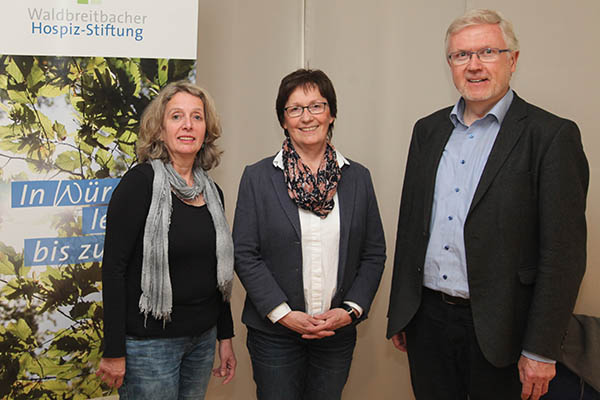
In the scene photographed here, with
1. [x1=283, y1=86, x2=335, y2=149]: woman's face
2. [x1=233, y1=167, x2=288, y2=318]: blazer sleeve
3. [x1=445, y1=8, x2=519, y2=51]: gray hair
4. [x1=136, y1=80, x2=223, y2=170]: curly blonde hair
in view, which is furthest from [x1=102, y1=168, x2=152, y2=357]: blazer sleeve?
[x1=445, y1=8, x2=519, y2=51]: gray hair

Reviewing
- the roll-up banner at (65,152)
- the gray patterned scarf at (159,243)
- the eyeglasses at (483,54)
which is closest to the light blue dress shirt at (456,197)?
the eyeglasses at (483,54)

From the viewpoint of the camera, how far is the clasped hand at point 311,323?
180cm

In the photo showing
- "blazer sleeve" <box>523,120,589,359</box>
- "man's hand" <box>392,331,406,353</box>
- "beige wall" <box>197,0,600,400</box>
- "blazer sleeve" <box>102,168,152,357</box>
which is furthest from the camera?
"beige wall" <box>197,0,600,400</box>

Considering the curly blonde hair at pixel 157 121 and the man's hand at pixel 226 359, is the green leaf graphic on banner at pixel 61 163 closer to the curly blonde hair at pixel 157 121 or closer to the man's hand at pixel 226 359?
the curly blonde hair at pixel 157 121

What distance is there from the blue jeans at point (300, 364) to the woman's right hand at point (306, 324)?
3.5 inches

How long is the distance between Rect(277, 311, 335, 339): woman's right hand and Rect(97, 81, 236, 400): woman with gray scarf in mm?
265

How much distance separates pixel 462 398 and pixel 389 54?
190 cm

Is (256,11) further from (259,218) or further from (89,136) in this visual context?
(259,218)

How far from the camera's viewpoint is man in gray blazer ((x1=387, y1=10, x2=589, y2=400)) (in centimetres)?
154

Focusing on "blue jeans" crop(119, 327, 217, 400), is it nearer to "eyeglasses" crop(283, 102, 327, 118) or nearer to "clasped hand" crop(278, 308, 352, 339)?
"clasped hand" crop(278, 308, 352, 339)

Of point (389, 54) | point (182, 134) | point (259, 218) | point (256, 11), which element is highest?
point (256, 11)

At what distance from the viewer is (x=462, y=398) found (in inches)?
72.9

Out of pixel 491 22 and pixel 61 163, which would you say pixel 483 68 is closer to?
pixel 491 22

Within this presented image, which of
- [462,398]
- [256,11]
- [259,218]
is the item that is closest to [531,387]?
[462,398]
